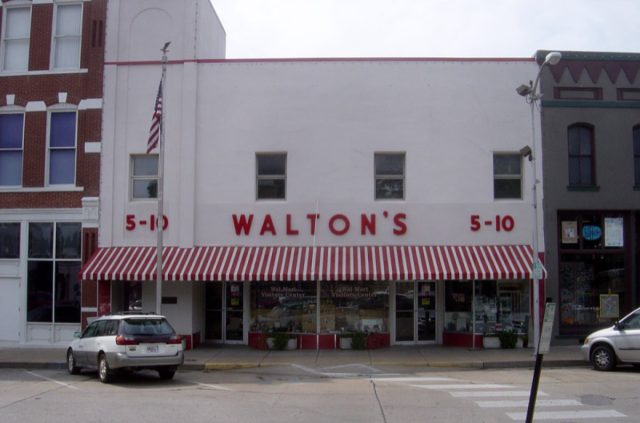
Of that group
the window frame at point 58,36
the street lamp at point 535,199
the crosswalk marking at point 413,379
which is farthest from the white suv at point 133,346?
the window frame at point 58,36

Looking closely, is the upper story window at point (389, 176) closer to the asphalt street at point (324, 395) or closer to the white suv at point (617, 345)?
the asphalt street at point (324, 395)

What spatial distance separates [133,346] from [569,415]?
30.0 ft

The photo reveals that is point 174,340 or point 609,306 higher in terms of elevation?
point 609,306

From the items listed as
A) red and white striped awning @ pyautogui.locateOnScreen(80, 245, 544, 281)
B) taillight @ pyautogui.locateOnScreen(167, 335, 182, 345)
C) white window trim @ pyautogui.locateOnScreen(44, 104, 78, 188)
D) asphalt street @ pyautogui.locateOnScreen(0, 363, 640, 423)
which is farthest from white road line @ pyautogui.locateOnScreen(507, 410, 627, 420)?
white window trim @ pyautogui.locateOnScreen(44, 104, 78, 188)

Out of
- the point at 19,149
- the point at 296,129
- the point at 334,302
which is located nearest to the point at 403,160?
the point at 296,129

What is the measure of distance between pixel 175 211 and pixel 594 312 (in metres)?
13.3

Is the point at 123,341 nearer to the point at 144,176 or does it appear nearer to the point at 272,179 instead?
the point at 144,176

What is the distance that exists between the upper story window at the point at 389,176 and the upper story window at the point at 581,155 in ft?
17.2

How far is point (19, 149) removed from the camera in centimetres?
2320

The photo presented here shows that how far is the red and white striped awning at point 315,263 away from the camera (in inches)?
808

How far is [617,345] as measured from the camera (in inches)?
651

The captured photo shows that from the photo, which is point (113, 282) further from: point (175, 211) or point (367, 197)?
point (367, 197)

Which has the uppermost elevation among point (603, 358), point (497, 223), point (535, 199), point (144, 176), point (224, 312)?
point (144, 176)

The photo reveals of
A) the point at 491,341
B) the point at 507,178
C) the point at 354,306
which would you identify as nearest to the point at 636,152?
the point at 507,178
